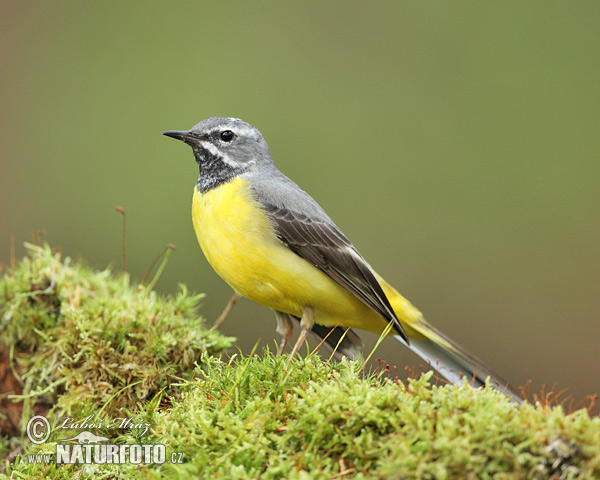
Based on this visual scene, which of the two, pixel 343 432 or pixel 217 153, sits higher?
pixel 217 153

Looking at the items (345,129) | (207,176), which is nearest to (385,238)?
(345,129)

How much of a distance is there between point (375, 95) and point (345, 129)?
100 centimetres

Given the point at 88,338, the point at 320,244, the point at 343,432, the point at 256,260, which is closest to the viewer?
the point at 343,432

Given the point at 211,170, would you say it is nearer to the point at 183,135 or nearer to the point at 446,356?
the point at 183,135

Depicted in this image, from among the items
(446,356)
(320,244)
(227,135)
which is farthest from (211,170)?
(446,356)

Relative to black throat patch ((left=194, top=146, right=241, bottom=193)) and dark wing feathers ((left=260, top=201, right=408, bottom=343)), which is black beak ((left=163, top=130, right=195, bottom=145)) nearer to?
black throat patch ((left=194, top=146, right=241, bottom=193))

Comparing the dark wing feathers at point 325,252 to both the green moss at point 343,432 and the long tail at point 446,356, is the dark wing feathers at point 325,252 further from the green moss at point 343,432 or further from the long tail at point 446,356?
the green moss at point 343,432

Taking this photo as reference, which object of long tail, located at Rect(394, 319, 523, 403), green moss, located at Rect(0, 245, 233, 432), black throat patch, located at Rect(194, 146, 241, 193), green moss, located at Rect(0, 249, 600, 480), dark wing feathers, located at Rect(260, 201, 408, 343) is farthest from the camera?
black throat patch, located at Rect(194, 146, 241, 193)

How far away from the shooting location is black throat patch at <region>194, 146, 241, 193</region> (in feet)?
18.2

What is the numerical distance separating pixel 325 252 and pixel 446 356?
1.48 metres

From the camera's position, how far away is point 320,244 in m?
5.26

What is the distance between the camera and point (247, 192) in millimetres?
5316

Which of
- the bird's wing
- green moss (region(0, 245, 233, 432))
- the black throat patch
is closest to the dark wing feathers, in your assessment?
the bird's wing

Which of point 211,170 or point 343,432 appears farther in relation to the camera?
point 211,170
